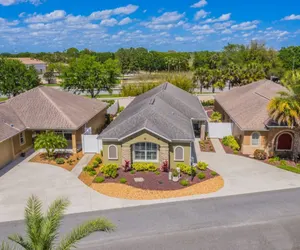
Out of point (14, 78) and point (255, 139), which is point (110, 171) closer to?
point (255, 139)

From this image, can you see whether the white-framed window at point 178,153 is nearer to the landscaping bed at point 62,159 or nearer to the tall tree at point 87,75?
the landscaping bed at point 62,159

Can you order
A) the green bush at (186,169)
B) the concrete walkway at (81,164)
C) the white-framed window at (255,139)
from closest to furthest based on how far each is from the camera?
the green bush at (186,169)
the concrete walkway at (81,164)
the white-framed window at (255,139)

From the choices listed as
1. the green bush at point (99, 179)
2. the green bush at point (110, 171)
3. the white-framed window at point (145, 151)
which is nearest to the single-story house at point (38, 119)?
the green bush at point (110, 171)

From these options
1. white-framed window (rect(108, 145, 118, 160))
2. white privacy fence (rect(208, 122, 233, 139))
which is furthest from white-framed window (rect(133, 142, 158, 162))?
white privacy fence (rect(208, 122, 233, 139))

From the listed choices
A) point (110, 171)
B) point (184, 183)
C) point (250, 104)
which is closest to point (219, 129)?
point (250, 104)

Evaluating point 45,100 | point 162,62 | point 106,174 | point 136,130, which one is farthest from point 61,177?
point 162,62
